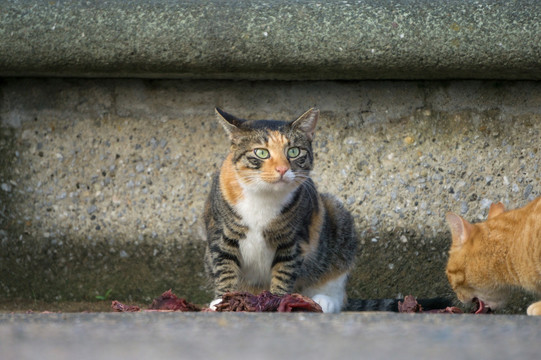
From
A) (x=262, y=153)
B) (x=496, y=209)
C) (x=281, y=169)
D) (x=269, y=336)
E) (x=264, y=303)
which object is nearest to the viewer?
(x=269, y=336)

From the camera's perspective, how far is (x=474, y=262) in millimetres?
3537

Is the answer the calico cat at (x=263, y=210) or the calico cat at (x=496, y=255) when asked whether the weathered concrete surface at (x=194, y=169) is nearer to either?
the calico cat at (x=496, y=255)

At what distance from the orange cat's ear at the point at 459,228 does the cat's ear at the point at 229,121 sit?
41.4 inches

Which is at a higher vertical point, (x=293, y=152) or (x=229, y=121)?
(x=229, y=121)

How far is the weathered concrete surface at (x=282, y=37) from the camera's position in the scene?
3500mm

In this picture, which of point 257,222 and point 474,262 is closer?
point 257,222

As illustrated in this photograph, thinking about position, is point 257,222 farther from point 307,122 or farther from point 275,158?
point 307,122

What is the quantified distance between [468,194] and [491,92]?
0.52 m

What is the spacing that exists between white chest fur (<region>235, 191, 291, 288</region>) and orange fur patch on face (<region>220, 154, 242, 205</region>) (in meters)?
0.04

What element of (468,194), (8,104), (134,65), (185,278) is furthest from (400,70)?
(8,104)

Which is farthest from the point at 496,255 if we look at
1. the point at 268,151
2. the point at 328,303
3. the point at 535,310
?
the point at 268,151

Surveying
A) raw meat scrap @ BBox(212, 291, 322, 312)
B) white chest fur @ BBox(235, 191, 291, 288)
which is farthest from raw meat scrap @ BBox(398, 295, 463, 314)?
white chest fur @ BBox(235, 191, 291, 288)

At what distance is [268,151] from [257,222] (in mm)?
319

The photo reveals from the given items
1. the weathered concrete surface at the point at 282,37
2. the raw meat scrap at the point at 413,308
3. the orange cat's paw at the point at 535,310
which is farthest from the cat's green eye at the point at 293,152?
the orange cat's paw at the point at 535,310
